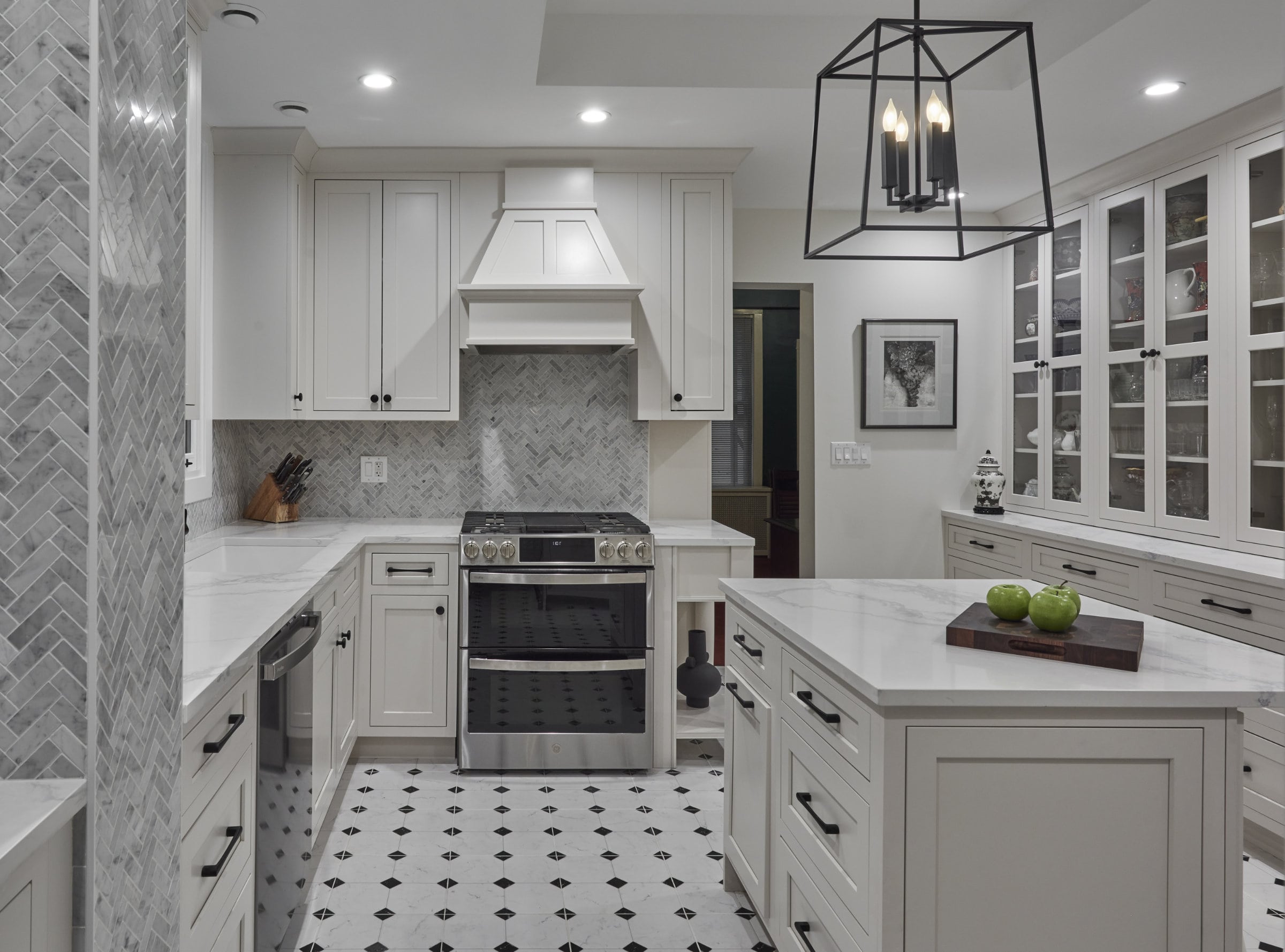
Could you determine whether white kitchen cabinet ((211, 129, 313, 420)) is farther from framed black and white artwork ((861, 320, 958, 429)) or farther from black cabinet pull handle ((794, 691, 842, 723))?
framed black and white artwork ((861, 320, 958, 429))

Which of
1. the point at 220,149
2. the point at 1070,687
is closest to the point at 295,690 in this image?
the point at 1070,687

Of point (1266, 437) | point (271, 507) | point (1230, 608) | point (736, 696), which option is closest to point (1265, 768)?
point (1230, 608)

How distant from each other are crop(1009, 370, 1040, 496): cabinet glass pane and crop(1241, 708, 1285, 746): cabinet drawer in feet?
5.69

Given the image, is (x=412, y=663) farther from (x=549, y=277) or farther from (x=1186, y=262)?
(x=1186, y=262)

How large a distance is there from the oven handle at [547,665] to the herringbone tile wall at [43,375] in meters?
2.40

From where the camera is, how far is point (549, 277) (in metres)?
3.64

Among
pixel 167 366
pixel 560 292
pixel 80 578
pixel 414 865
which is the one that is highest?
pixel 560 292

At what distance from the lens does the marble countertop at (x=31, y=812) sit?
0.84 meters

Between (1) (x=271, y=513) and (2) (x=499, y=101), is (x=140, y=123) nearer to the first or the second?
(2) (x=499, y=101)

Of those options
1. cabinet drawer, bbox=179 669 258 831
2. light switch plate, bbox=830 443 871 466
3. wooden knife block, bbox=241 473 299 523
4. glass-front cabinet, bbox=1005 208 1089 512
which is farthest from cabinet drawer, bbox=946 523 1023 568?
cabinet drawer, bbox=179 669 258 831

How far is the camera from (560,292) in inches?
137

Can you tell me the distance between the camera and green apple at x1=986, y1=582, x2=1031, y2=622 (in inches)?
68.9

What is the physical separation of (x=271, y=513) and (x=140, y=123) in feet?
9.50

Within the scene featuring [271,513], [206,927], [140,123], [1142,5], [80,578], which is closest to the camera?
[80,578]
